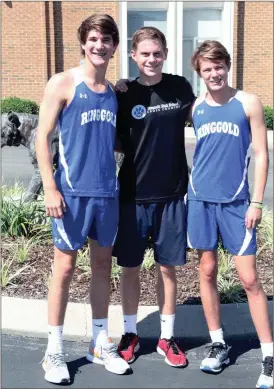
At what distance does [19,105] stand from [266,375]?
17099 millimetres

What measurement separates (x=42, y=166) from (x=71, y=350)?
1396 millimetres

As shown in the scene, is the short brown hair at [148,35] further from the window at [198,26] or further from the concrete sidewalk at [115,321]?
the window at [198,26]

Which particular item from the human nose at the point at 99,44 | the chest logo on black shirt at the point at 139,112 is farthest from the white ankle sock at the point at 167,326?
the human nose at the point at 99,44

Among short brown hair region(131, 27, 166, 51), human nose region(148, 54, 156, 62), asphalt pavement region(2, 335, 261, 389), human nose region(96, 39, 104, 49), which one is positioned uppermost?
short brown hair region(131, 27, 166, 51)

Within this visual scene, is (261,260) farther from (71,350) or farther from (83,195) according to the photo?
(83,195)

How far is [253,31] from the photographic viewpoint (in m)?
21.4

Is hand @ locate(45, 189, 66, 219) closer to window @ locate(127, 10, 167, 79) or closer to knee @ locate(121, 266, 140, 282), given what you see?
knee @ locate(121, 266, 140, 282)

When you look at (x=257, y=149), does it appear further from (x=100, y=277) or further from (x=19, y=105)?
(x=19, y=105)

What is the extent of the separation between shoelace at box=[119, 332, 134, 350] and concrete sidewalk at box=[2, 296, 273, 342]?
248mm

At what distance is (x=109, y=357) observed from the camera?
12.1ft

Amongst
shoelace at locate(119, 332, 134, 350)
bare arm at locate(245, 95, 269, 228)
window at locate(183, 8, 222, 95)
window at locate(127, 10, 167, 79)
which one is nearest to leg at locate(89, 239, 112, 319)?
shoelace at locate(119, 332, 134, 350)

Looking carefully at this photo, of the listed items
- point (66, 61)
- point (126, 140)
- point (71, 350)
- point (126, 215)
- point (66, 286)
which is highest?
point (66, 61)

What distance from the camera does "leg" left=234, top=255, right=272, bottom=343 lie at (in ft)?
11.5

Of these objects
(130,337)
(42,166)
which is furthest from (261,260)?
(42,166)
